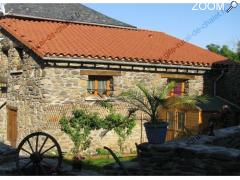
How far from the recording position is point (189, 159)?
8148mm

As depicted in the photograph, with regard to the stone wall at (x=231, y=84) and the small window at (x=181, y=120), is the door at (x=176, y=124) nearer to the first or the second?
the small window at (x=181, y=120)

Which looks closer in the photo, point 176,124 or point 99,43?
point 176,124

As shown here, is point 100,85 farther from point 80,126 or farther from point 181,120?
point 181,120

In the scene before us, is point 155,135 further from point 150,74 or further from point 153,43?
point 153,43

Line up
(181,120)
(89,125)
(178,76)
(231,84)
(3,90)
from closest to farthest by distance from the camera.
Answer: (89,125) → (181,120) → (178,76) → (3,90) → (231,84)

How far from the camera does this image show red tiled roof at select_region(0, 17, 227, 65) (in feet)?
46.5

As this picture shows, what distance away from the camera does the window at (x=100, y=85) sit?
48.0 feet

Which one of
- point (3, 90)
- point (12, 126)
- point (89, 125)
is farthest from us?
point (3, 90)

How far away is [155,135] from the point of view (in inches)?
369

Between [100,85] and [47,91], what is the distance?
212 centimetres

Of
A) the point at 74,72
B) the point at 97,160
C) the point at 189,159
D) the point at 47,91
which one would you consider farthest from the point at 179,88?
the point at 189,159

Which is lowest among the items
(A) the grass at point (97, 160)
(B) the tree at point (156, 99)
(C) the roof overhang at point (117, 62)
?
(A) the grass at point (97, 160)

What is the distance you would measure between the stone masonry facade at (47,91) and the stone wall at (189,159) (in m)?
5.30

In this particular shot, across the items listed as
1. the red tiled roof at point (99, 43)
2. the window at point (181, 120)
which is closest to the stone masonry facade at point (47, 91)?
the red tiled roof at point (99, 43)
